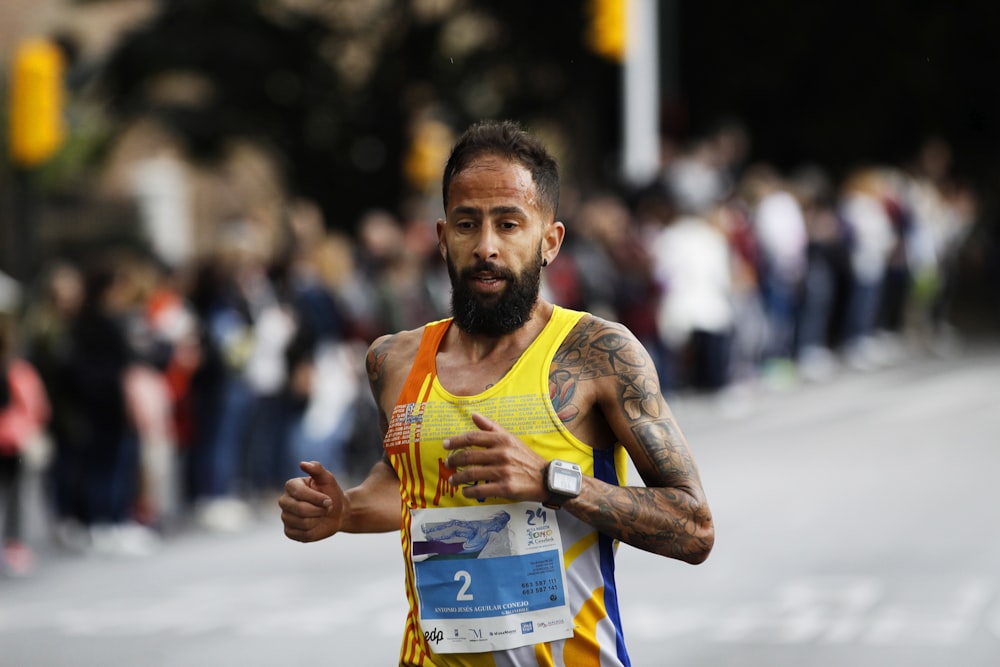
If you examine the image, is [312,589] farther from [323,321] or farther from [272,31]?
[272,31]

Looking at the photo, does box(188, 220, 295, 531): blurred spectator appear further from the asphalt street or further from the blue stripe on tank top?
the blue stripe on tank top

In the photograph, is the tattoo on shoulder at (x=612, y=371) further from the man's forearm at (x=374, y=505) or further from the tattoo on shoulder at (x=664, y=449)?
the man's forearm at (x=374, y=505)

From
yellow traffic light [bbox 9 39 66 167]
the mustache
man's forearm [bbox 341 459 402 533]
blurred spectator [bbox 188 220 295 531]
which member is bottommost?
man's forearm [bbox 341 459 402 533]

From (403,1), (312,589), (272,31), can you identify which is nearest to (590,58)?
(403,1)

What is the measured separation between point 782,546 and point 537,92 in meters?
13.9

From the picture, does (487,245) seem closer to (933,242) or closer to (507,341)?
(507,341)

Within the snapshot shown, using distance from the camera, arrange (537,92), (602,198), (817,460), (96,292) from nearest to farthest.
→ (96,292) → (817,460) → (602,198) → (537,92)

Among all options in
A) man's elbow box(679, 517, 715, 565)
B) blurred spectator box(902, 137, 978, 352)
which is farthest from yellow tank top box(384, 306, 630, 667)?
blurred spectator box(902, 137, 978, 352)

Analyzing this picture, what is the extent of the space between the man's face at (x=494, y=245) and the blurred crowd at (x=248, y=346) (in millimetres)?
7207

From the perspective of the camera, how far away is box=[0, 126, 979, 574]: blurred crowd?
11.3m

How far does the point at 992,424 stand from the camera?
15.4 metres

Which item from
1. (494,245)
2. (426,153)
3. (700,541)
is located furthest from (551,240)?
(426,153)

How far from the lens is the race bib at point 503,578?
3.76 meters

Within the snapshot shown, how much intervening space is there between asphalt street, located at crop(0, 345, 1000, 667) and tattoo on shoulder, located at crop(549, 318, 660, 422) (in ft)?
14.1
